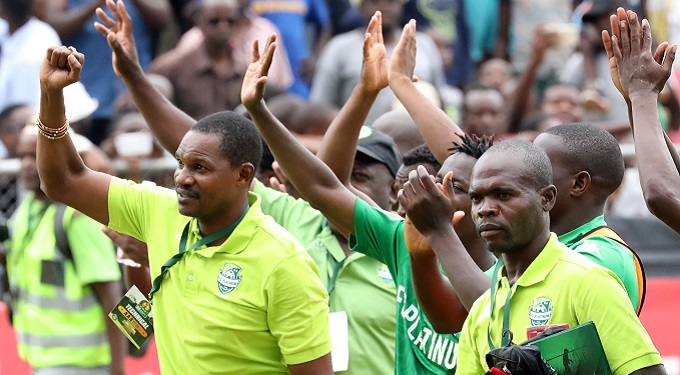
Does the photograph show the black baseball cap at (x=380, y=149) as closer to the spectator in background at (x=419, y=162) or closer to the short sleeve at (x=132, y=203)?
the spectator in background at (x=419, y=162)

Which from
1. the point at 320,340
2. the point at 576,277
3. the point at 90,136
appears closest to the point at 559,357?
the point at 576,277

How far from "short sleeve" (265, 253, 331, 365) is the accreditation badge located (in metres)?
0.76

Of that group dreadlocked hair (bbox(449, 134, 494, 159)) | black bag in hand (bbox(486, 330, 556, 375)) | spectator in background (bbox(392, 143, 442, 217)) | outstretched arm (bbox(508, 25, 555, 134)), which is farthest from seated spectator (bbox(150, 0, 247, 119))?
black bag in hand (bbox(486, 330, 556, 375))

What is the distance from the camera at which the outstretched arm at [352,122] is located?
5820 mm

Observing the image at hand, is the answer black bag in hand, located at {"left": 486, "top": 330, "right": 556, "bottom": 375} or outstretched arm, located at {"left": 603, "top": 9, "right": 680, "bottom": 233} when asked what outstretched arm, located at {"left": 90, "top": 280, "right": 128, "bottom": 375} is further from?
black bag in hand, located at {"left": 486, "top": 330, "right": 556, "bottom": 375}

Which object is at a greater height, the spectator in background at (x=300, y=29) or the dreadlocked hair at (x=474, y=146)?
the spectator in background at (x=300, y=29)

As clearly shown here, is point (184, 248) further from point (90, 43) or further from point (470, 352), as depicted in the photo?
point (90, 43)

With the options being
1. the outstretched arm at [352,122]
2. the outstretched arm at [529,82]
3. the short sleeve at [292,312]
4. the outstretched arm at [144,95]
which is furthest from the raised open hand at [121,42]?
the outstretched arm at [529,82]

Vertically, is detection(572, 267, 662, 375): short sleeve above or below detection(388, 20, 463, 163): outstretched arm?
below

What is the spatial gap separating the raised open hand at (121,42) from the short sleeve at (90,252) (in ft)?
6.50

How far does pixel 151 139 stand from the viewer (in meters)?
9.67

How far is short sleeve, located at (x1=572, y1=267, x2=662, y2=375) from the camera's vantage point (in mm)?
3939

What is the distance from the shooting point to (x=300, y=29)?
11.9 m

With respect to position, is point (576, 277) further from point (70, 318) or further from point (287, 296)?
point (70, 318)
